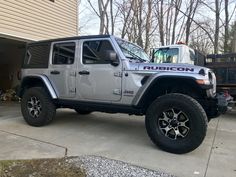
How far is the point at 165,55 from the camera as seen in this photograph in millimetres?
10023

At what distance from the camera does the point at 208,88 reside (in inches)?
187

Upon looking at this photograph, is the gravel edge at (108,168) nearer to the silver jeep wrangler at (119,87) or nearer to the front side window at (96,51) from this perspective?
the silver jeep wrangler at (119,87)

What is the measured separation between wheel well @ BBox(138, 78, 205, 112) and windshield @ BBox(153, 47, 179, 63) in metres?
4.71

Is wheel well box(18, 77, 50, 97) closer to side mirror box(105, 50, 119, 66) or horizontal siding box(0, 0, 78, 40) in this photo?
side mirror box(105, 50, 119, 66)

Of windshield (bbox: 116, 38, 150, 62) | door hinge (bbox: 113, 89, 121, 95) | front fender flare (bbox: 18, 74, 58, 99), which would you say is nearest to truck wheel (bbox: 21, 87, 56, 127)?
front fender flare (bbox: 18, 74, 58, 99)

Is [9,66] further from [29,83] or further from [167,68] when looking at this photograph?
[167,68]

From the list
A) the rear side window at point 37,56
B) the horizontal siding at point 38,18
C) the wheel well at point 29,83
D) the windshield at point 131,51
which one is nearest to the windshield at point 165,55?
the windshield at point 131,51

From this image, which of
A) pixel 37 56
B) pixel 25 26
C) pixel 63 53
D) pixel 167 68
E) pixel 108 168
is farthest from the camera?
pixel 25 26

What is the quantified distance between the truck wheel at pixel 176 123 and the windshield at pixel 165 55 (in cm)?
520

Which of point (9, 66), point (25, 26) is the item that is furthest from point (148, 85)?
point (9, 66)

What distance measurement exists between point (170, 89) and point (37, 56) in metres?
3.38

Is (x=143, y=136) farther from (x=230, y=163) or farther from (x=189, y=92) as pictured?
(x=230, y=163)

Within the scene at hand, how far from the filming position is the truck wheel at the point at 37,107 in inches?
257

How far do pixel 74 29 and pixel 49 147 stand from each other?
8.04 m
